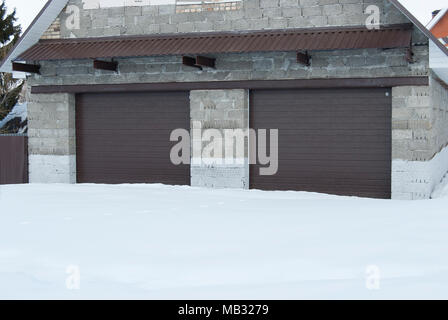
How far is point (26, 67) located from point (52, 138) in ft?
6.14

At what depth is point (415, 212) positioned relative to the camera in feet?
35.1

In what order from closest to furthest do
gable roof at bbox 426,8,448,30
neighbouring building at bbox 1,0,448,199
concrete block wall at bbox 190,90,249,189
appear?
neighbouring building at bbox 1,0,448,199 < concrete block wall at bbox 190,90,249,189 < gable roof at bbox 426,8,448,30

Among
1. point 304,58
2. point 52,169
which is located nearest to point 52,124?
point 52,169

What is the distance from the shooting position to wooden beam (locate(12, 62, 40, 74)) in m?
15.3

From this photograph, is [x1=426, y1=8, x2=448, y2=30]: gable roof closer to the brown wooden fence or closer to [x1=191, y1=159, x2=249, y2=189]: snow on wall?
[x1=191, y1=159, x2=249, y2=189]: snow on wall

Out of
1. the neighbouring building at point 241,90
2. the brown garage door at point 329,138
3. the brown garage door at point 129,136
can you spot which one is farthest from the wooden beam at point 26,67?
the brown garage door at point 329,138

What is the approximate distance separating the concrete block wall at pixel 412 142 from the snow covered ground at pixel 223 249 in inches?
26.9

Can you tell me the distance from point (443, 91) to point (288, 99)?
15.9 ft

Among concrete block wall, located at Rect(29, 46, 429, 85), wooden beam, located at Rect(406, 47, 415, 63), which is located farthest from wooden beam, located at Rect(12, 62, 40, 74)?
wooden beam, located at Rect(406, 47, 415, 63)

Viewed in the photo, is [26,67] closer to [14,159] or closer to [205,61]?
[14,159]

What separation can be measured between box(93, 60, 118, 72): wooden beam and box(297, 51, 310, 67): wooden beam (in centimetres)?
459

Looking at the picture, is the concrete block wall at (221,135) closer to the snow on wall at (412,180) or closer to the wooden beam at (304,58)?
the wooden beam at (304,58)

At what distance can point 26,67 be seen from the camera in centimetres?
1555

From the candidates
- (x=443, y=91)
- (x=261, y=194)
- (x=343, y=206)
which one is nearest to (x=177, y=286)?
(x=343, y=206)
